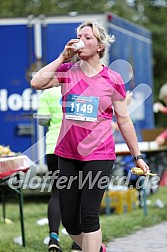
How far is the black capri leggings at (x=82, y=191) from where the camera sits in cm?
582

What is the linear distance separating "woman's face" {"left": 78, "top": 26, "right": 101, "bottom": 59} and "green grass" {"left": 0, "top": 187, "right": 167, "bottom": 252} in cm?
261

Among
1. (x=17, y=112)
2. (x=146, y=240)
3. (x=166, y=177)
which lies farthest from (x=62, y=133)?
(x=166, y=177)

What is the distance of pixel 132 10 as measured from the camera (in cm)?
3750

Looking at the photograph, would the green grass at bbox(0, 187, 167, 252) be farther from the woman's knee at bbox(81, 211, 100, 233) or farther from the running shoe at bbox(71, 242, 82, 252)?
the woman's knee at bbox(81, 211, 100, 233)

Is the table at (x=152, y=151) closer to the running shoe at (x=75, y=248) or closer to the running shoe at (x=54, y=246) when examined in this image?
the running shoe at (x=75, y=248)

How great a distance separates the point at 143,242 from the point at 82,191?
2799mm

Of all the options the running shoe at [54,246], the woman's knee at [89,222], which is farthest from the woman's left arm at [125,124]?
the running shoe at [54,246]

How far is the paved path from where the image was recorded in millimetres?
8016

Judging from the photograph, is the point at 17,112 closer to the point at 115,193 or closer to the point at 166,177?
the point at 115,193

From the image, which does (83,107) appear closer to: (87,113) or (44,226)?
(87,113)

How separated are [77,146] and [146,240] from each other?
307cm

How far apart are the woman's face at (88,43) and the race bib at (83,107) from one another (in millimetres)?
306

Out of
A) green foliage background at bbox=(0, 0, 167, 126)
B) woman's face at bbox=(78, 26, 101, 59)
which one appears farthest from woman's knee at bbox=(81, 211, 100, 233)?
green foliage background at bbox=(0, 0, 167, 126)

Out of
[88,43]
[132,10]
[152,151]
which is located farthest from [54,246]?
[132,10]
